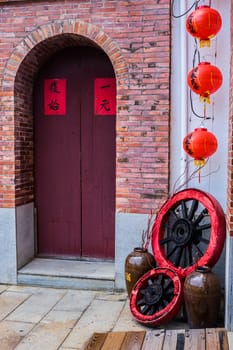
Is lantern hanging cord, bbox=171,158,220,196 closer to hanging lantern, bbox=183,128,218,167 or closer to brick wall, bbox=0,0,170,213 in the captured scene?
brick wall, bbox=0,0,170,213

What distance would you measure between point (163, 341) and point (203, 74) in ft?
8.24

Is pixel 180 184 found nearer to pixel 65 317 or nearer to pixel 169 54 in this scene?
pixel 169 54

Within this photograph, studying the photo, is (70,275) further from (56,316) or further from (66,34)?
(66,34)

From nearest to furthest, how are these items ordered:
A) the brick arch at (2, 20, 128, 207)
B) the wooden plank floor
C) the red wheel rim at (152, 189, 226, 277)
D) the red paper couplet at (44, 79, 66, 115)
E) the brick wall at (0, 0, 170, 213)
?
1. the wooden plank floor
2. the red wheel rim at (152, 189, 226, 277)
3. the brick wall at (0, 0, 170, 213)
4. the brick arch at (2, 20, 128, 207)
5. the red paper couplet at (44, 79, 66, 115)

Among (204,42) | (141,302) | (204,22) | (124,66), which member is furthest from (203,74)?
(141,302)

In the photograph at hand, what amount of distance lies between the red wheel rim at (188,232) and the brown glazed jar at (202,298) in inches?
9.9

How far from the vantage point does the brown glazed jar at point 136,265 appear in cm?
439

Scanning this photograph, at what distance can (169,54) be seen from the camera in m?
4.67

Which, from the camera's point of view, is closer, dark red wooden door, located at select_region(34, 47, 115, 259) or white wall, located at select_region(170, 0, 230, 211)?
white wall, located at select_region(170, 0, 230, 211)

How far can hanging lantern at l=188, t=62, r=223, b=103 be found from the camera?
4082mm

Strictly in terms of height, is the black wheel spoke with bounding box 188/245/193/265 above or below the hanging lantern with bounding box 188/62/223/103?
below

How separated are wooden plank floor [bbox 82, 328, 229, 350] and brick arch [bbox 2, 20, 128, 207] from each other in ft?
8.09

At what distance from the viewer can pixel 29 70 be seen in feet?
17.4

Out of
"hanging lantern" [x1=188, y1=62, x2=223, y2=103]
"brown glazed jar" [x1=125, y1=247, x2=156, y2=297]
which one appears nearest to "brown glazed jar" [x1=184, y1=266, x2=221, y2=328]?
"brown glazed jar" [x1=125, y1=247, x2=156, y2=297]
